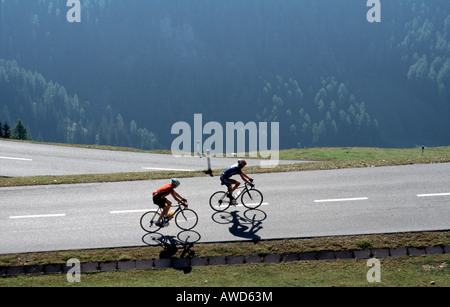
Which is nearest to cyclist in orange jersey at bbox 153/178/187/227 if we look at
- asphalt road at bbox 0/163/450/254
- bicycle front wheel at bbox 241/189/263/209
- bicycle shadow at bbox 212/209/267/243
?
asphalt road at bbox 0/163/450/254

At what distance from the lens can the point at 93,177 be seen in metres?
21.5

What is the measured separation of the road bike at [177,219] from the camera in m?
15.4

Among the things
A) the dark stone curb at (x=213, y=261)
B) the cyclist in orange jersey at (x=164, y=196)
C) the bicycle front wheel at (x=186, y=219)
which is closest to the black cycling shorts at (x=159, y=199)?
the cyclist in orange jersey at (x=164, y=196)

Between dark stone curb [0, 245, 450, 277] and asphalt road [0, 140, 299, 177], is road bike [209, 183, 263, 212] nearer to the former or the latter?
dark stone curb [0, 245, 450, 277]

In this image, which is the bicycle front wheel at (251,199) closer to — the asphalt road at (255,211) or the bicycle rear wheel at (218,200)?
the asphalt road at (255,211)

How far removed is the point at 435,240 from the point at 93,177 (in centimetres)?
1586

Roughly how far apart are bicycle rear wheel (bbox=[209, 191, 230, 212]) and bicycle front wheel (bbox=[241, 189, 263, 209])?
69 centimetres

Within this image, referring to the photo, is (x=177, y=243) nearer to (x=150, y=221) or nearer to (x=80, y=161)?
(x=150, y=221)

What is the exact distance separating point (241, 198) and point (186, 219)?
8.58 feet

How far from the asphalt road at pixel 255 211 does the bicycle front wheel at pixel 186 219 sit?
0.30 metres

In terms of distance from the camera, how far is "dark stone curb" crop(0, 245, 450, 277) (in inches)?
520

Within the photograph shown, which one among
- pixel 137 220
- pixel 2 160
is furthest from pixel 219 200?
pixel 2 160
